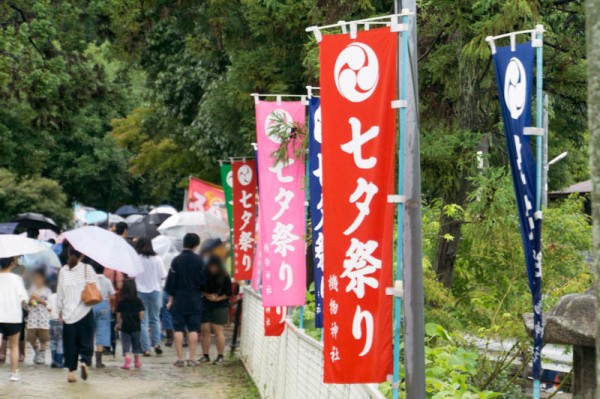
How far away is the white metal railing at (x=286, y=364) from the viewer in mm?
9327

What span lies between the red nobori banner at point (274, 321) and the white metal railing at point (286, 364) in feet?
0.26

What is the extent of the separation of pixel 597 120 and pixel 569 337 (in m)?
3.55

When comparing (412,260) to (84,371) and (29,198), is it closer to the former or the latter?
(84,371)

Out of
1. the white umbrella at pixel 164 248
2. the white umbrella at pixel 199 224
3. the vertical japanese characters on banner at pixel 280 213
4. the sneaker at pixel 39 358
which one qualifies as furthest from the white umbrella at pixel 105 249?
the white umbrella at pixel 199 224

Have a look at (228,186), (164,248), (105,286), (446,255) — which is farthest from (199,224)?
(446,255)

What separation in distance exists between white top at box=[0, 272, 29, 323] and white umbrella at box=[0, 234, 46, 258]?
15.8 inches

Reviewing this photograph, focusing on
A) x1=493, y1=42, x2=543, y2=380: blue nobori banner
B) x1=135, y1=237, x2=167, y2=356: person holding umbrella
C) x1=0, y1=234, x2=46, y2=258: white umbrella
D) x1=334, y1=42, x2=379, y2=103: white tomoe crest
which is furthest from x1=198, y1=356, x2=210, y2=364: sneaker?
x1=493, y1=42, x2=543, y2=380: blue nobori banner

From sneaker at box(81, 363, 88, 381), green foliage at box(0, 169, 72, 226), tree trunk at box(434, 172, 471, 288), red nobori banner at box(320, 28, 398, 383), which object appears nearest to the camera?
red nobori banner at box(320, 28, 398, 383)

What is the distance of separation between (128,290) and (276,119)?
6.61m

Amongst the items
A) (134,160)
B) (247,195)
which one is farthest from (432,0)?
(134,160)

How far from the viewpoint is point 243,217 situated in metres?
19.2

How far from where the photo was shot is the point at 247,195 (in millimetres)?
19219

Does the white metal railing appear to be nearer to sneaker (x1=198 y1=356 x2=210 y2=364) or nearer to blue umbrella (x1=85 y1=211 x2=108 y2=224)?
sneaker (x1=198 y1=356 x2=210 y2=364)

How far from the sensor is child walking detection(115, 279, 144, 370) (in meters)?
17.8
